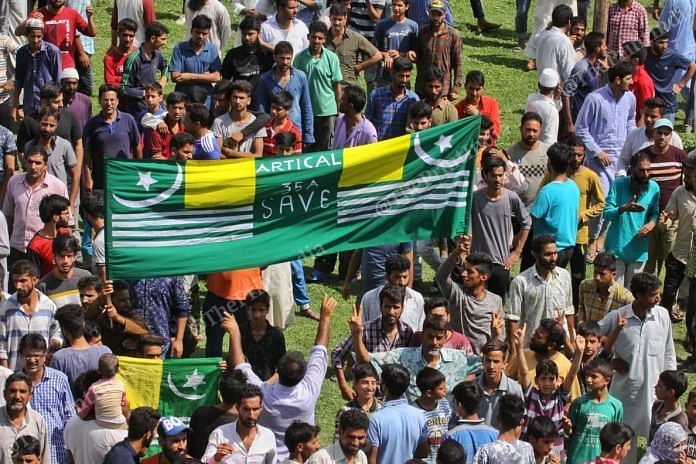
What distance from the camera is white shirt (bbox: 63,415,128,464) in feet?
41.0

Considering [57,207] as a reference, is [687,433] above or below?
below

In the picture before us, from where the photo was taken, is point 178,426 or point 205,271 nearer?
point 178,426

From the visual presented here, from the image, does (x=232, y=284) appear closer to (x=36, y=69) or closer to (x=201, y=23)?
(x=201, y=23)

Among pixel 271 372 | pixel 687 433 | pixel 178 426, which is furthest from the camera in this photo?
pixel 271 372

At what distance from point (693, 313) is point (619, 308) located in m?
1.64

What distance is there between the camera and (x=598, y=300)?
594 inches

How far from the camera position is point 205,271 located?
13.5 metres

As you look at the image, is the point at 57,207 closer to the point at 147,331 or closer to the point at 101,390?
the point at 147,331

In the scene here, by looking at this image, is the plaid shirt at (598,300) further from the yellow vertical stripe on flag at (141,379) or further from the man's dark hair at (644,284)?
the yellow vertical stripe on flag at (141,379)

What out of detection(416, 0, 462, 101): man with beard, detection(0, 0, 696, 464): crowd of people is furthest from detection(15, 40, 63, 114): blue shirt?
detection(416, 0, 462, 101): man with beard

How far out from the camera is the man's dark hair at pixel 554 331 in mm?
13500

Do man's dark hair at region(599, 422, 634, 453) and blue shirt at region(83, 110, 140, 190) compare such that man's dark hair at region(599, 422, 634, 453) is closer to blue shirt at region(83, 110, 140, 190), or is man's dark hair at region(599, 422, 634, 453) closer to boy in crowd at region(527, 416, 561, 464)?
boy in crowd at region(527, 416, 561, 464)

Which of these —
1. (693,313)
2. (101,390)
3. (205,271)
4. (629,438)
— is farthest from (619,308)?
(101,390)

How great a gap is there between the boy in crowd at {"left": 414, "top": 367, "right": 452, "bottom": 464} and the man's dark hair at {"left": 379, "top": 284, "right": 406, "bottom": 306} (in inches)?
45.0
